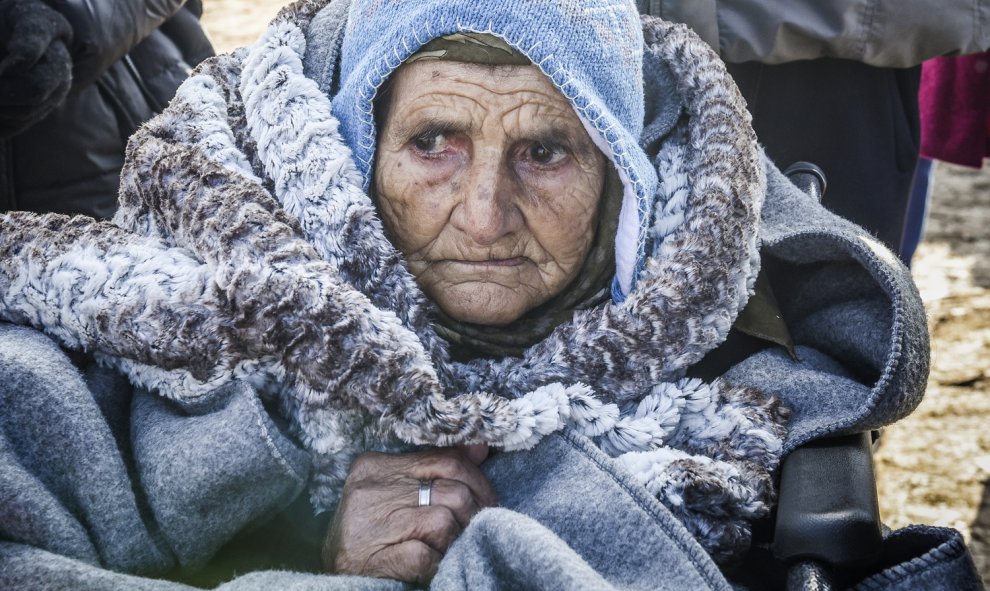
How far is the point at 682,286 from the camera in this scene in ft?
5.39

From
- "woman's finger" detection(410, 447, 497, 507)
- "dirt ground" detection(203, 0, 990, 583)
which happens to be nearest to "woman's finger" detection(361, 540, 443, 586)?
"woman's finger" detection(410, 447, 497, 507)

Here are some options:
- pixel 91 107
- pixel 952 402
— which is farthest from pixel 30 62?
pixel 952 402

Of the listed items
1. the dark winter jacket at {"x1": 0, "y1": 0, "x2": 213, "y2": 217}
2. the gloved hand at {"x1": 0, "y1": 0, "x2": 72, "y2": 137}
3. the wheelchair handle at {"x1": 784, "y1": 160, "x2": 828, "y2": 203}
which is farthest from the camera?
the wheelchair handle at {"x1": 784, "y1": 160, "x2": 828, "y2": 203}

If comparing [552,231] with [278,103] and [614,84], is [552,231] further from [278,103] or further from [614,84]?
[278,103]

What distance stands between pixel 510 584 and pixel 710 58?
3.97 ft

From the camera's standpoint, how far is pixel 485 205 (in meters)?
1.63

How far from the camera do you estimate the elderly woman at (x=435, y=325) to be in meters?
1.32

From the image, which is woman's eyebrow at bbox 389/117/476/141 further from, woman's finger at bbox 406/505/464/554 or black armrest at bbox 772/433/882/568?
black armrest at bbox 772/433/882/568

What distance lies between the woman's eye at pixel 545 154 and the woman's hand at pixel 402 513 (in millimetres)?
573

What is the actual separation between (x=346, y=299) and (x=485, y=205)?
0.35 m

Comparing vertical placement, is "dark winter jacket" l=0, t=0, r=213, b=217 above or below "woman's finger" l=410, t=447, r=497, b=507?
above

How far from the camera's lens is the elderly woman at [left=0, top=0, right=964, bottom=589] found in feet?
4.33

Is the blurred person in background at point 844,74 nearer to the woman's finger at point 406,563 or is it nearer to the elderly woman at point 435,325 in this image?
the elderly woman at point 435,325

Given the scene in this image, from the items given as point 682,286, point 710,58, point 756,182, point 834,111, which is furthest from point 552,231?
point 834,111
